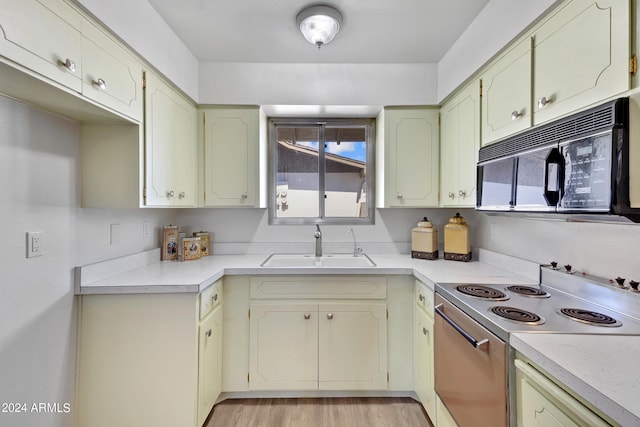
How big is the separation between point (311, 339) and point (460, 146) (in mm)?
1609

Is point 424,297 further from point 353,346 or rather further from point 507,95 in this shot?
point 507,95

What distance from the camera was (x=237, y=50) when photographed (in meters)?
1.96

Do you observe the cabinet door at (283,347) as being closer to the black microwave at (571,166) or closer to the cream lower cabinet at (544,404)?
the cream lower cabinet at (544,404)

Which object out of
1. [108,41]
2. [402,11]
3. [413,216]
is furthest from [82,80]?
[413,216]

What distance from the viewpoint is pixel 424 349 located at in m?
1.69

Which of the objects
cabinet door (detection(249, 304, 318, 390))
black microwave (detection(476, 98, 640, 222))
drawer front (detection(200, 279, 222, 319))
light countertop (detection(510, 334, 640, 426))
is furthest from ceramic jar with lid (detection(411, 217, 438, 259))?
drawer front (detection(200, 279, 222, 319))

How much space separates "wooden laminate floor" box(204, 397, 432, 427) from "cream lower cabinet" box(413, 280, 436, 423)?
0.49 feet

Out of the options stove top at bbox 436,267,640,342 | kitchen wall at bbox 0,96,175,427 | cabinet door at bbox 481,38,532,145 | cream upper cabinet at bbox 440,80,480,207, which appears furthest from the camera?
cream upper cabinet at bbox 440,80,480,207

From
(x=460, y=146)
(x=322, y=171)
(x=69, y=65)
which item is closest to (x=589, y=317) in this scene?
(x=460, y=146)

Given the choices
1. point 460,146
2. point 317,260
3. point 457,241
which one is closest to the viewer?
point 460,146

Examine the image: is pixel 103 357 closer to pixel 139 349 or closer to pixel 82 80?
pixel 139 349

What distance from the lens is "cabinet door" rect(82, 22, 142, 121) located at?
1136 mm

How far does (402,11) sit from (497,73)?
63cm

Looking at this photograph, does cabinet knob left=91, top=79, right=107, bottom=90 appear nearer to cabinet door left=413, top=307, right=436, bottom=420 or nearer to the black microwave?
the black microwave
